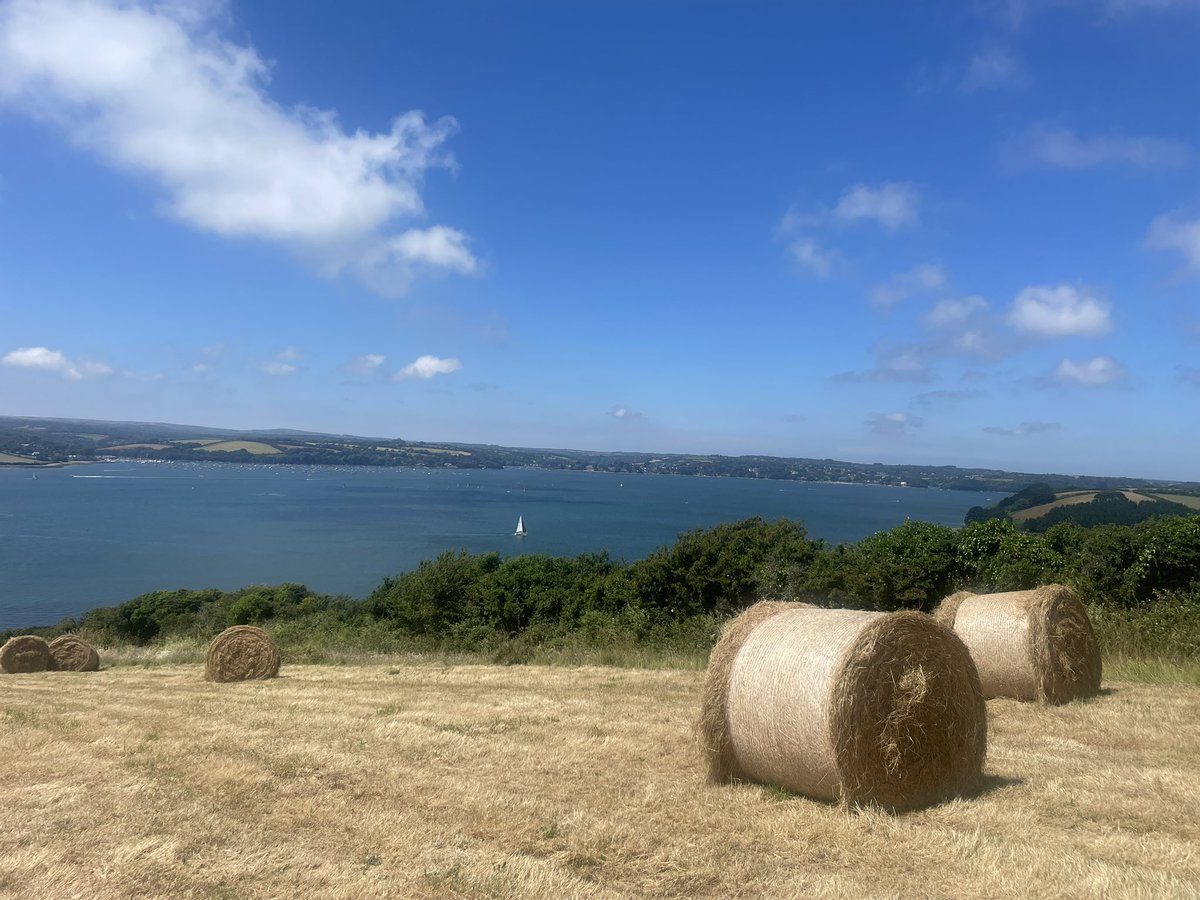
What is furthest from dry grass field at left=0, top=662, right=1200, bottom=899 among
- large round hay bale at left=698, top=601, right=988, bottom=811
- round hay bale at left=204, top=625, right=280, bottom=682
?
round hay bale at left=204, top=625, right=280, bottom=682

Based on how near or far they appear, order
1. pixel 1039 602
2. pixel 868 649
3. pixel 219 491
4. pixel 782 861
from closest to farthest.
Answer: pixel 782 861 → pixel 868 649 → pixel 1039 602 → pixel 219 491

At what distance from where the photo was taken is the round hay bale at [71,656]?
18453 mm

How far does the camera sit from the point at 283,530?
96.9 m

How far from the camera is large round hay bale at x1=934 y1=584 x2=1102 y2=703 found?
1017 cm

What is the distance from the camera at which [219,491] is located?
529 ft

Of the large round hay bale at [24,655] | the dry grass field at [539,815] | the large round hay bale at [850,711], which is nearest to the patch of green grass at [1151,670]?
the dry grass field at [539,815]

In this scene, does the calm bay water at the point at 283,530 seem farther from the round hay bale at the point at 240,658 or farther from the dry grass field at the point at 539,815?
the dry grass field at the point at 539,815

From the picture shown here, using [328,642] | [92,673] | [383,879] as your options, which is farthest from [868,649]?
[328,642]

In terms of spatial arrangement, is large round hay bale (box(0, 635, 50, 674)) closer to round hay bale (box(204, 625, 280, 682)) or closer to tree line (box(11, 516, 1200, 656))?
round hay bale (box(204, 625, 280, 682))

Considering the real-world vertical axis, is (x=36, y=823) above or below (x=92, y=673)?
above

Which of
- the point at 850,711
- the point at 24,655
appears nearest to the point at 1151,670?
the point at 850,711

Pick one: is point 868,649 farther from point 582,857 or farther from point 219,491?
point 219,491

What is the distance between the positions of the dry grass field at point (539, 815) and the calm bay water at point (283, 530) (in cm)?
4168

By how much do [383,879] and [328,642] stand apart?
1998cm
